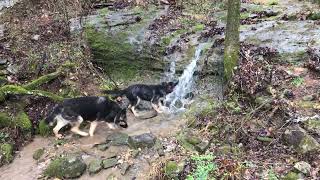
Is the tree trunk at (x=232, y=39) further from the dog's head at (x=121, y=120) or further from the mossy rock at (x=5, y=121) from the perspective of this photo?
the mossy rock at (x=5, y=121)

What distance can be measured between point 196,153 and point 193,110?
8.71 feet

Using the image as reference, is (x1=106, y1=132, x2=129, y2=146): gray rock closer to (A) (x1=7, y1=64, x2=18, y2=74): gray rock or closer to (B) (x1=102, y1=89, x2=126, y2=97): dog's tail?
(B) (x1=102, y1=89, x2=126, y2=97): dog's tail

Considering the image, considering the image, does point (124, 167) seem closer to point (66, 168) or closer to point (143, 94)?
point (66, 168)

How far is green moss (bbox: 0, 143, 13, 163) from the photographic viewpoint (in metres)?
9.42

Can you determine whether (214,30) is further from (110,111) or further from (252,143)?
(252,143)

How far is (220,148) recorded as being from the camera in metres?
8.52

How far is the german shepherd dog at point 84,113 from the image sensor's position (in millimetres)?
10047

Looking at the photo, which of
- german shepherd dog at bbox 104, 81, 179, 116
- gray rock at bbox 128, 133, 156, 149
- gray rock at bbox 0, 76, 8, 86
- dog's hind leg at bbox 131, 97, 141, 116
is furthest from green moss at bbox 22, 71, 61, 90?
gray rock at bbox 128, 133, 156, 149

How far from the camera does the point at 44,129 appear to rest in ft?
34.3

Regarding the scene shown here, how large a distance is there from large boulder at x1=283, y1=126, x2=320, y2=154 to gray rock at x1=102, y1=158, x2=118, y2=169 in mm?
3662

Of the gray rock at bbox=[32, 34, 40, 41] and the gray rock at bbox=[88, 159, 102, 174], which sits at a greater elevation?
the gray rock at bbox=[32, 34, 40, 41]

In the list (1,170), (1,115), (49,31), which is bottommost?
(1,170)

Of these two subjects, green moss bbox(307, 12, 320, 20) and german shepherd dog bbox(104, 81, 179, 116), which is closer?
german shepherd dog bbox(104, 81, 179, 116)

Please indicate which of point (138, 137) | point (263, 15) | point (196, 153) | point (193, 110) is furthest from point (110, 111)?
point (263, 15)
